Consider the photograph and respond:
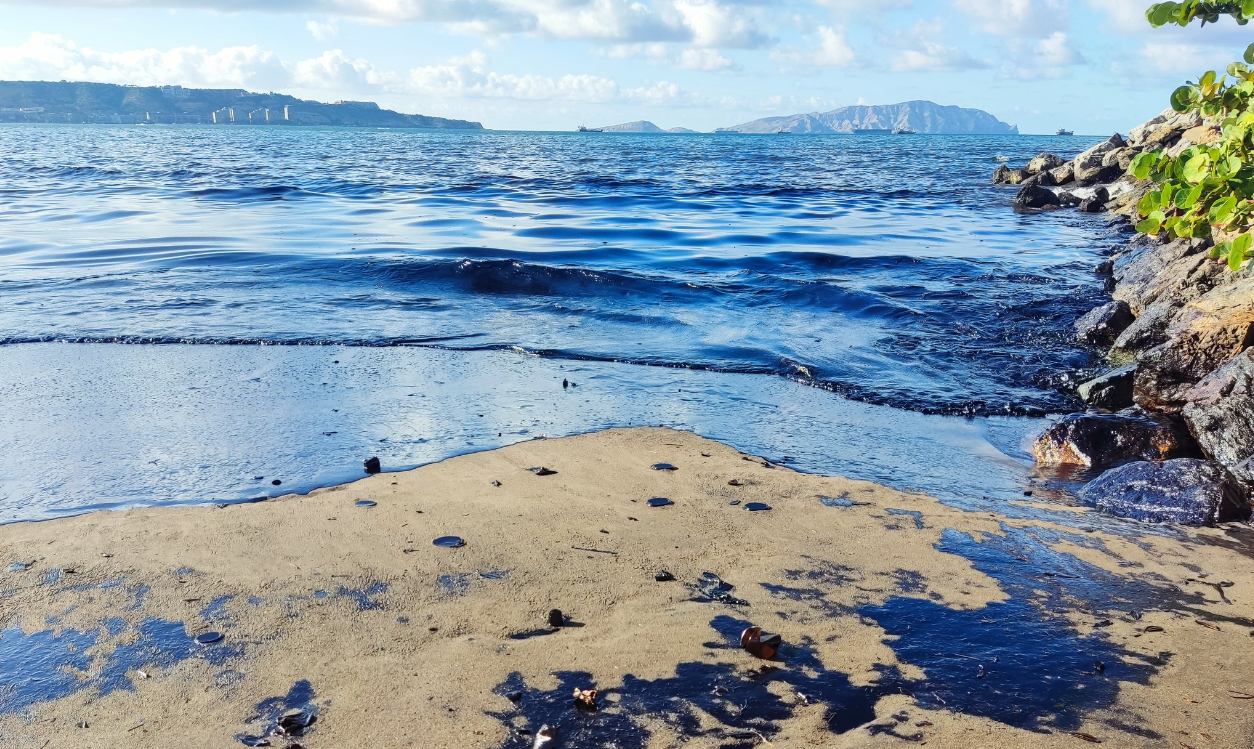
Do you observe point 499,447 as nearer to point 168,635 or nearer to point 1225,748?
point 168,635

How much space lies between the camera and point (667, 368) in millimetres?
7871

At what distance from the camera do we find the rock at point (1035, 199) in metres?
25.8

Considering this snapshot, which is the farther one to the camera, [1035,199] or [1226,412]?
[1035,199]

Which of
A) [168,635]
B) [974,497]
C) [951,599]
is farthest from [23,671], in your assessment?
[974,497]

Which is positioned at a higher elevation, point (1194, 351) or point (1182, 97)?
point (1182, 97)

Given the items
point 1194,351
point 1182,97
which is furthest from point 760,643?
point 1194,351

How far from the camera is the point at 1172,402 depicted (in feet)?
21.4

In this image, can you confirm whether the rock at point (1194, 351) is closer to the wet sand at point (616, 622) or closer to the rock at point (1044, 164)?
the wet sand at point (616, 622)

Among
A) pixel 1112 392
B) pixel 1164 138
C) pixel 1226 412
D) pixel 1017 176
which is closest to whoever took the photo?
pixel 1226 412

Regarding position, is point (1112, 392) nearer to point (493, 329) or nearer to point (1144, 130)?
point (493, 329)

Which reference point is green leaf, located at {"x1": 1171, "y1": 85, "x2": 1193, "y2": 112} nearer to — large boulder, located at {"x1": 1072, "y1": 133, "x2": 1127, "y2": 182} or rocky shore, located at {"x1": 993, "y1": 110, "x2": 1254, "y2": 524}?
rocky shore, located at {"x1": 993, "y1": 110, "x2": 1254, "y2": 524}

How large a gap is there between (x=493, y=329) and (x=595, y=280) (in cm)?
341

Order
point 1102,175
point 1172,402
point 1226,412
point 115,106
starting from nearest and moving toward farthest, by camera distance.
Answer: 1. point 1226,412
2. point 1172,402
3. point 1102,175
4. point 115,106

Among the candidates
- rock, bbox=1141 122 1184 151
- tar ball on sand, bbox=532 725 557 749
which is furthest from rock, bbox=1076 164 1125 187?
tar ball on sand, bbox=532 725 557 749
